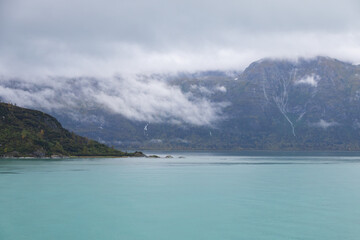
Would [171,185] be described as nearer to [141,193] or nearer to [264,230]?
[141,193]

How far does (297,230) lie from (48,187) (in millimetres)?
77858

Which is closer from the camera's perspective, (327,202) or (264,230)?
(264,230)

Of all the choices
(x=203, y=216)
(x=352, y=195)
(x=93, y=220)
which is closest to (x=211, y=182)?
(x=352, y=195)

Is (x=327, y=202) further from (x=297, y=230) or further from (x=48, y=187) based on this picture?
(x=48, y=187)

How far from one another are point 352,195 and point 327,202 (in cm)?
1703

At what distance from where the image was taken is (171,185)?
12662 centimetres

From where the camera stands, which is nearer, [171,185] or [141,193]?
[141,193]

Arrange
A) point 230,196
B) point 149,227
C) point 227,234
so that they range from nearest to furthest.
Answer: point 227,234, point 149,227, point 230,196

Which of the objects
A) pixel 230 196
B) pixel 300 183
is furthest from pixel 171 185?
pixel 300 183

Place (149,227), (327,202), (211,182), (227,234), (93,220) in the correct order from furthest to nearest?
1. (211,182)
2. (327,202)
3. (93,220)
4. (149,227)
5. (227,234)

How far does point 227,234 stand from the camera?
6212cm

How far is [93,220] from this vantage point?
71812mm

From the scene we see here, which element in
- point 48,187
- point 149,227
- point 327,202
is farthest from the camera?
point 48,187

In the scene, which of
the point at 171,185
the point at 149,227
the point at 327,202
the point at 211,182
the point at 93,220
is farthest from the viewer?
the point at 211,182
